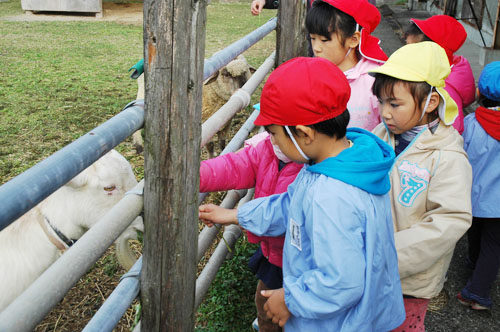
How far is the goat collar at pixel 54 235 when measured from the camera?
7.13ft

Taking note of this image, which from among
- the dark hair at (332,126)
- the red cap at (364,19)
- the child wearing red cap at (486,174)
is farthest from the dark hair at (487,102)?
the dark hair at (332,126)

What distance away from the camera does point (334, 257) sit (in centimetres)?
138

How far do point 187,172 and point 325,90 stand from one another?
466 millimetres

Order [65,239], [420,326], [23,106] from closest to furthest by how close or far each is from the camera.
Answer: [420,326], [65,239], [23,106]

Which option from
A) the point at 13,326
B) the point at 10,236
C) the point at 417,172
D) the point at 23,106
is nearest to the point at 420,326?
the point at 417,172

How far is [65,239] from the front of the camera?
7.26 ft

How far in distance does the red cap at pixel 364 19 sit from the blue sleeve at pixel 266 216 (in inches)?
41.1

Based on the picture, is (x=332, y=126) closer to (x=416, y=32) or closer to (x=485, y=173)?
(x=485, y=173)

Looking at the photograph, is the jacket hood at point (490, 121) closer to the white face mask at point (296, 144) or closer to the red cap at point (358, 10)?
the red cap at point (358, 10)

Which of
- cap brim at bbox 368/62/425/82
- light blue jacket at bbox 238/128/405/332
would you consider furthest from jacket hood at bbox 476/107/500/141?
light blue jacket at bbox 238/128/405/332

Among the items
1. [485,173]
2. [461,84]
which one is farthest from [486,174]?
[461,84]

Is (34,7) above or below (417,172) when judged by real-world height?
below

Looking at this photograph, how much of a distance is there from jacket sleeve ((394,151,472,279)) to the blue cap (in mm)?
889

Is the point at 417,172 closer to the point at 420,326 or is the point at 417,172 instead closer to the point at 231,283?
the point at 420,326
